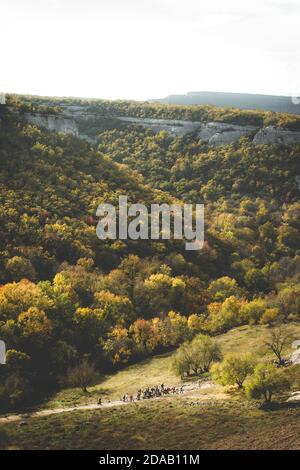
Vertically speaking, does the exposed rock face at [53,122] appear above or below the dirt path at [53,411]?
above

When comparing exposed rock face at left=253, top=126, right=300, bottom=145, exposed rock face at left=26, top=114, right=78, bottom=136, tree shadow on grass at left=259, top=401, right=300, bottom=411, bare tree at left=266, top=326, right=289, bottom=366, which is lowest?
tree shadow on grass at left=259, top=401, right=300, bottom=411

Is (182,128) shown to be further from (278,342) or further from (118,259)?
(278,342)

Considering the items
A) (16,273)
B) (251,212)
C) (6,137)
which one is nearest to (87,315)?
(16,273)

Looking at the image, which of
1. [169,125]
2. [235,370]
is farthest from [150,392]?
[169,125]

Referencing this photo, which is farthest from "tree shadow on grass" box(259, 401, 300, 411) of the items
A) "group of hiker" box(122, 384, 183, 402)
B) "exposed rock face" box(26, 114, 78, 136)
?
"exposed rock face" box(26, 114, 78, 136)

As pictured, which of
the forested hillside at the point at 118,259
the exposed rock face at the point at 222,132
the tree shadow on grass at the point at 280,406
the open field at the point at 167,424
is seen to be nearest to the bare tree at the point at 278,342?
the open field at the point at 167,424

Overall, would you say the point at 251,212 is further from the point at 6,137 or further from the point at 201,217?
the point at 6,137

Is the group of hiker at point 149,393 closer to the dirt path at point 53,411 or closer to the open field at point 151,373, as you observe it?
the dirt path at point 53,411

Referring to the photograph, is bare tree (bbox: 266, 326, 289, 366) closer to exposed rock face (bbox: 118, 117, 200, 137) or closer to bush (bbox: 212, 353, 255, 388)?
bush (bbox: 212, 353, 255, 388)

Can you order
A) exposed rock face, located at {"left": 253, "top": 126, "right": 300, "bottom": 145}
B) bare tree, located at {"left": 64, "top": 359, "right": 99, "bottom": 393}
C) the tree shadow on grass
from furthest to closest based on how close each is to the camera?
exposed rock face, located at {"left": 253, "top": 126, "right": 300, "bottom": 145}, bare tree, located at {"left": 64, "top": 359, "right": 99, "bottom": 393}, the tree shadow on grass
